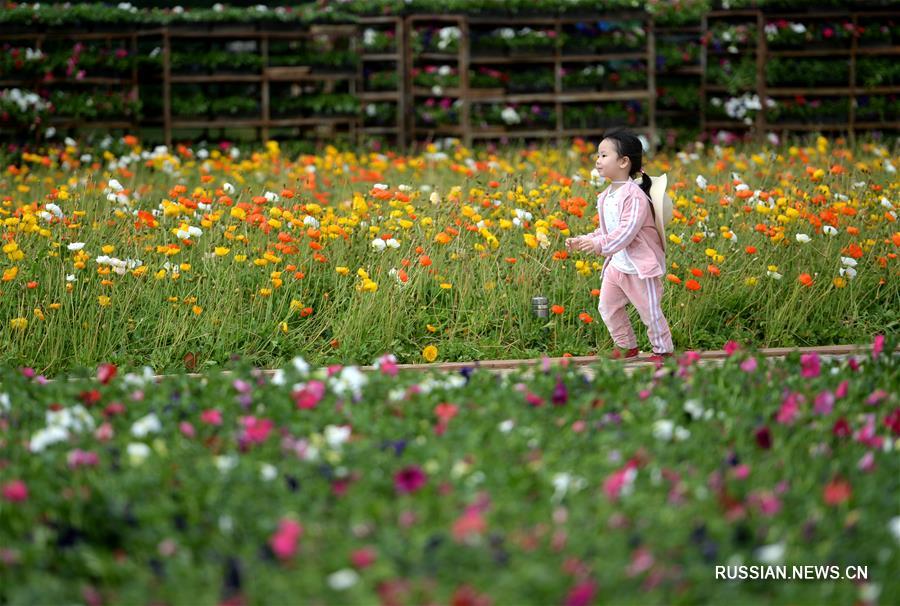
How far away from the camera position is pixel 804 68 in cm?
1246

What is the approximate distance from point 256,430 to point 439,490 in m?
0.61

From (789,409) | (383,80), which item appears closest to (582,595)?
(789,409)

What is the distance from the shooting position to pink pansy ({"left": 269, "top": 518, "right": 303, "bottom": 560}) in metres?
2.32

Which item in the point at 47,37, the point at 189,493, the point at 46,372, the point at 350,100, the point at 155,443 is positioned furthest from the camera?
the point at 350,100

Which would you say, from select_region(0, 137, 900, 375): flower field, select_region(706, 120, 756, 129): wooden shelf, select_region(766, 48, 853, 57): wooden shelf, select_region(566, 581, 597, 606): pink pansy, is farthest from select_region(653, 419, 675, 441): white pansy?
select_region(766, 48, 853, 57): wooden shelf

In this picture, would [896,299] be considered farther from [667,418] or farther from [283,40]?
[283,40]

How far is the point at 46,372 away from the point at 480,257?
2.18 metres

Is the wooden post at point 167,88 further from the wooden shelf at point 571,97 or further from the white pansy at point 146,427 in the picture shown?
the white pansy at point 146,427

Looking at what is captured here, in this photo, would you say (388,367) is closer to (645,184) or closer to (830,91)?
(645,184)

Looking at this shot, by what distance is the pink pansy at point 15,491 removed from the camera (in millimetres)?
2672

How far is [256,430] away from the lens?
3.08 m

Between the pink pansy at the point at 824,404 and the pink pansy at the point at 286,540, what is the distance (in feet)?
5.65

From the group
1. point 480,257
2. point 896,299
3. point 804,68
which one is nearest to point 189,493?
point 480,257

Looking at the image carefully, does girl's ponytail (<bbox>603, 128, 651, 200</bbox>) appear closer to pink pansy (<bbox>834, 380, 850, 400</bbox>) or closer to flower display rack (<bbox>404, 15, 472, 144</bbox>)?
pink pansy (<bbox>834, 380, 850, 400</bbox>)
